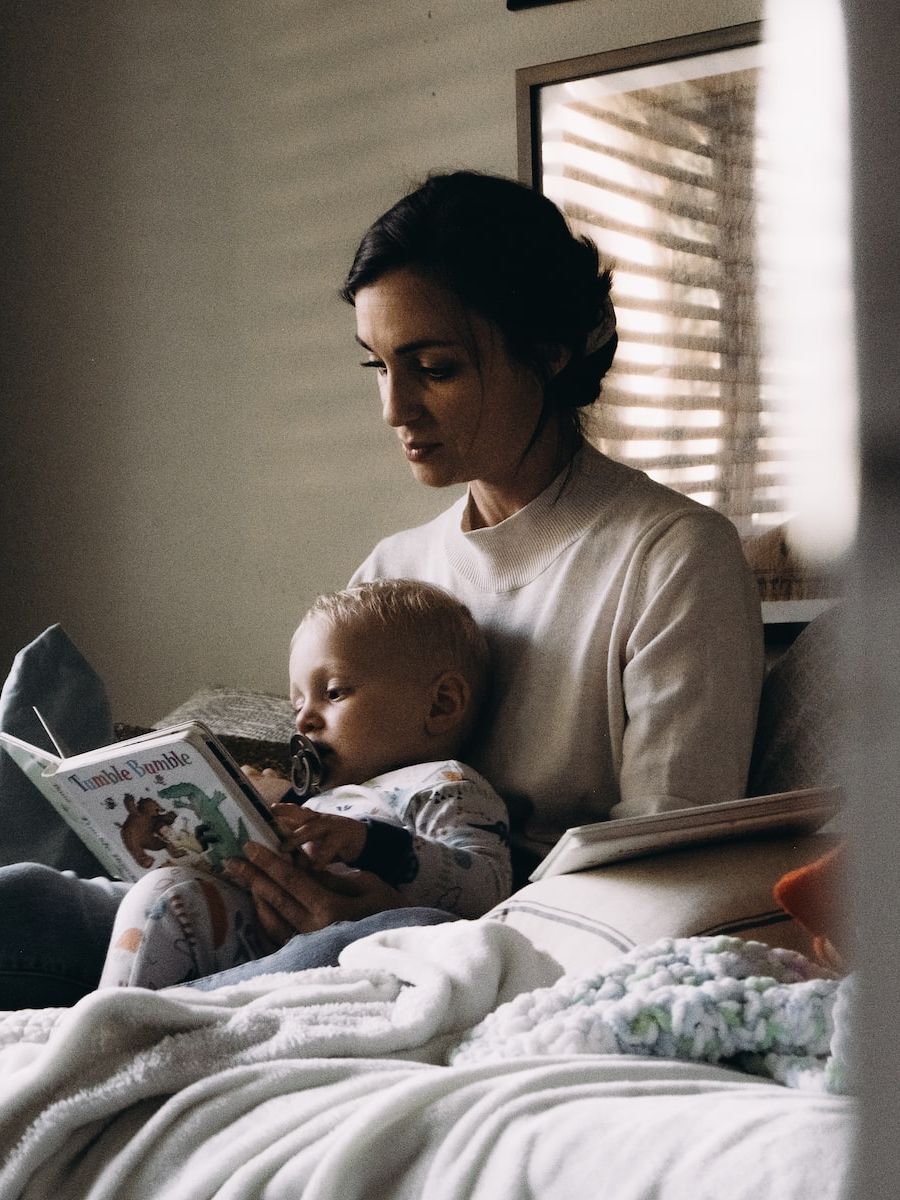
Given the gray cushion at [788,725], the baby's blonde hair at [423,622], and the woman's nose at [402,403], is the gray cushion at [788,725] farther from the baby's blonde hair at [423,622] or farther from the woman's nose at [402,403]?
the woman's nose at [402,403]

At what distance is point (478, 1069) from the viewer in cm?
64

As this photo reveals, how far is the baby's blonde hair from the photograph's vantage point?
1.40 m

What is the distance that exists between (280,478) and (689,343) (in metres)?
0.83

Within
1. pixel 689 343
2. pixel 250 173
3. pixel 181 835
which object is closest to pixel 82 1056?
pixel 181 835

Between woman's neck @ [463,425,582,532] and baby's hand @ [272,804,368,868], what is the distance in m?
0.53

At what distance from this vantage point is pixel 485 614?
5.05 feet

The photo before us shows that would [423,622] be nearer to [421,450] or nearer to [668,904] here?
[421,450]

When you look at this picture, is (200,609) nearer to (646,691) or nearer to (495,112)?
(495,112)

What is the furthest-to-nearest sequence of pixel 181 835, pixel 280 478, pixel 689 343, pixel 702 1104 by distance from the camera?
pixel 280 478, pixel 689 343, pixel 181 835, pixel 702 1104

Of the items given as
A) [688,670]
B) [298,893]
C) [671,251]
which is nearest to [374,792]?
[298,893]

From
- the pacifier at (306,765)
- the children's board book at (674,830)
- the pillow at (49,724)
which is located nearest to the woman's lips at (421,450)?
the pacifier at (306,765)

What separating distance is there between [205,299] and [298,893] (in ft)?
5.55

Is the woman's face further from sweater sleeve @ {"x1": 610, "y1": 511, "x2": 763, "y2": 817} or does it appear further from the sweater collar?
sweater sleeve @ {"x1": 610, "y1": 511, "x2": 763, "y2": 817}

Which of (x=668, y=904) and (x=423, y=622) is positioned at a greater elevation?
(x=423, y=622)
